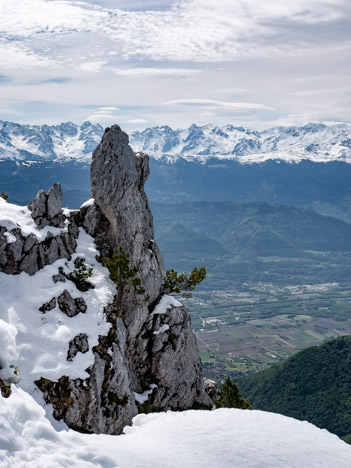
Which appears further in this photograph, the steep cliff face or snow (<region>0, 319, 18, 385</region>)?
the steep cliff face

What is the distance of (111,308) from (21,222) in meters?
15.2

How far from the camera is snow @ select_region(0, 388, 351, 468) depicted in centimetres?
1880

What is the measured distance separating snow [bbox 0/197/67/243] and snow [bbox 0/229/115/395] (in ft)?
13.5

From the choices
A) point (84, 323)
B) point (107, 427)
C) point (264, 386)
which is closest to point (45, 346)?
point (84, 323)

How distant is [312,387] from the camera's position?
161250mm

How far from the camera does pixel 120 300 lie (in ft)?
170

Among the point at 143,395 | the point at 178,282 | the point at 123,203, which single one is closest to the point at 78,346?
the point at 143,395

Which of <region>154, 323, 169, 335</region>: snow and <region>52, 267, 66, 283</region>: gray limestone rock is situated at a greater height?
<region>52, 267, 66, 283</region>: gray limestone rock

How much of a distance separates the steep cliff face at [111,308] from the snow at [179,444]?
21.2ft

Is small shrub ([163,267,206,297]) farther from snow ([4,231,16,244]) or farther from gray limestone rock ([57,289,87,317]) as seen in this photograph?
snow ([4,231,16,244])

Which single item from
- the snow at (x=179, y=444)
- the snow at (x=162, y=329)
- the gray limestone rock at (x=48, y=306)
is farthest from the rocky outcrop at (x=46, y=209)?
the snow at (x=179, y=444)

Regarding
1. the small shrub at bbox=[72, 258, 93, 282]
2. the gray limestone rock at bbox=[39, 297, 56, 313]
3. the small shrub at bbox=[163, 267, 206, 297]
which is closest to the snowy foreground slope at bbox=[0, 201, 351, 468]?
the gray limestone rock at bbox=[39, 297, 56, 313]

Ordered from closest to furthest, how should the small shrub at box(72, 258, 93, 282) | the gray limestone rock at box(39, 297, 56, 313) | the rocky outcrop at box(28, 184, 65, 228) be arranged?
the gray limestone rock at box(39, 297, 56, 313)
the small shrub at box(72, 258, 93, 282)
the rocky outcrop at box(28, 184, 65, 228)

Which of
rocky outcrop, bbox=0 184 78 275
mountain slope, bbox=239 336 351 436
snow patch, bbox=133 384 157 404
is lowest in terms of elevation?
mountain slope, bbox=239 336 351 436
